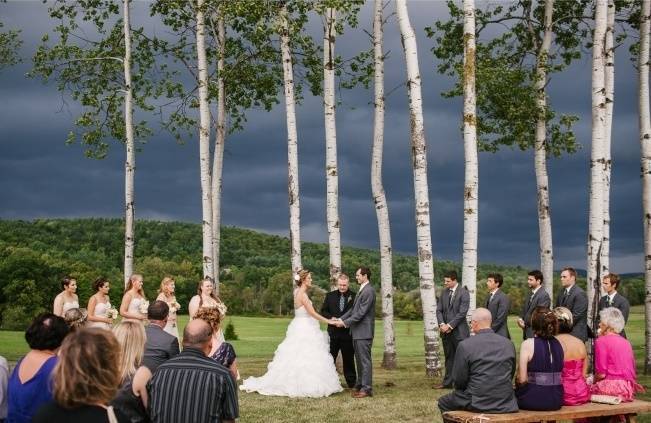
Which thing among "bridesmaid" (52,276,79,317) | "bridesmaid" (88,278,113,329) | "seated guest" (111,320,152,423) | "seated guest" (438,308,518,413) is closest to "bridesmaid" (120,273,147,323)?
"bridesmaid" (88,278,113,329)

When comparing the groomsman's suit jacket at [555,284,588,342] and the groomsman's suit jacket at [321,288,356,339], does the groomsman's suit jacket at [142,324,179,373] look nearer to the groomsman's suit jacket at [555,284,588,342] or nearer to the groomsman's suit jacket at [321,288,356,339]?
the groomsman's suit jacket at [321,288,356,339]

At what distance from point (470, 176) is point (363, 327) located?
4.91 meters

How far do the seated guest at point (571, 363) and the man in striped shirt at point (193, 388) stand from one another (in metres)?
4.62

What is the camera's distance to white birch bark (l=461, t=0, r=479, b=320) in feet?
59.8

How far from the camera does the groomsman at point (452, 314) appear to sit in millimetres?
17250

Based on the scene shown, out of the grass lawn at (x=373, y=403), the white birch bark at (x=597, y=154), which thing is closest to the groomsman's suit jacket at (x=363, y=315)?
the grass lawn at (x=373, y=403)

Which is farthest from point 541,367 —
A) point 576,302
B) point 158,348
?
point 576,302

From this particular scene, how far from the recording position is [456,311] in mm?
17406

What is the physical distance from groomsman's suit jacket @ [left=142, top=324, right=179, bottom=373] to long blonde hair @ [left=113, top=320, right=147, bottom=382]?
3.46 feet

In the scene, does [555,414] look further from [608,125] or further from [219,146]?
[219,146]

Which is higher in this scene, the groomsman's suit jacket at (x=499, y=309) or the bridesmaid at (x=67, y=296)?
the bridesmaid at (x=67, y=296)

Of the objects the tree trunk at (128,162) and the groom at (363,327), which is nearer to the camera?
the groom at (363,327)

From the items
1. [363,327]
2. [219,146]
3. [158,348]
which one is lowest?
[363,327]

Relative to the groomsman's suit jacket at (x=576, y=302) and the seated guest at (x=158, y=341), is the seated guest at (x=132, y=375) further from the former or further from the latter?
the groomsman's suit jacket at (x=576, y=302)
